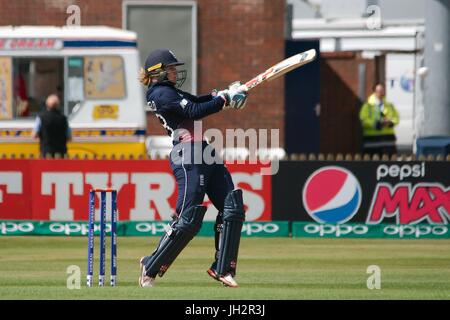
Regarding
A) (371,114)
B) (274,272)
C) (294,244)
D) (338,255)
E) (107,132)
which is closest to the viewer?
(274,272)

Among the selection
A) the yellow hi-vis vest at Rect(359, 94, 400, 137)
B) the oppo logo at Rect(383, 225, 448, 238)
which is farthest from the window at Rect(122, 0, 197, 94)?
the oppo logo at Rect(383, 225, 448, 238)

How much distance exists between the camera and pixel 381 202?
60.0 ft

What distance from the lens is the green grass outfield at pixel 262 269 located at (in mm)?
10898

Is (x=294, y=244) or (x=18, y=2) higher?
(x=18, y=2)

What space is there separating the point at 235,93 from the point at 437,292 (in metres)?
2.35

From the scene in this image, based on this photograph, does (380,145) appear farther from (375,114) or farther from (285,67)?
(285,67)

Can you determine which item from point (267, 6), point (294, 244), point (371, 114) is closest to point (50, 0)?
point (267, 6)

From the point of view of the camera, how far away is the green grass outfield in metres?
10.9

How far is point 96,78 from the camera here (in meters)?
22.5

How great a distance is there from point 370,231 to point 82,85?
642 centimetres

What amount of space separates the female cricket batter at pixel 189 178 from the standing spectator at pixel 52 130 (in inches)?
368

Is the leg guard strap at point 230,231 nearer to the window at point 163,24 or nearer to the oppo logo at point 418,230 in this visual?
the oppo logo at point 418,230

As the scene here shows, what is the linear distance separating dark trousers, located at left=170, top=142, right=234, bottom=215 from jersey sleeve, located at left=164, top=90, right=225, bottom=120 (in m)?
0.27

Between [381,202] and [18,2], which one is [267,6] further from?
[381,202]
